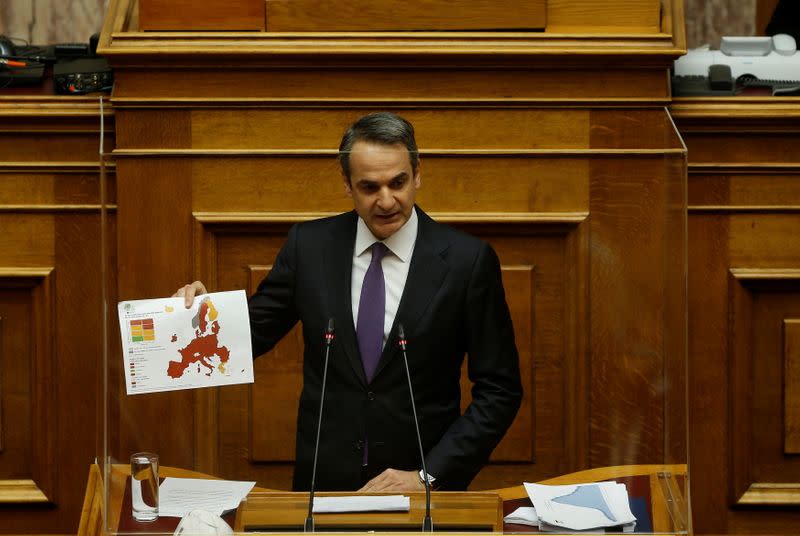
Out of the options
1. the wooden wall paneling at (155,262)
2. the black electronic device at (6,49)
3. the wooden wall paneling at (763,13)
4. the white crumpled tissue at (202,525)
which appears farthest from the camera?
the wooden wall paneling at (763,13)

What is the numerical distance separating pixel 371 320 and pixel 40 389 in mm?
946

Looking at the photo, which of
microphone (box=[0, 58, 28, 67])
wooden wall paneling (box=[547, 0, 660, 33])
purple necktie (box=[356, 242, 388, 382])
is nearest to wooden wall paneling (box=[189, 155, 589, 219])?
purple necktie (box=[356, 242, 388, 382])

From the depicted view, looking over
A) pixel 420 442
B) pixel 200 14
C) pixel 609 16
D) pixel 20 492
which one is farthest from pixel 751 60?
pixel 20 492

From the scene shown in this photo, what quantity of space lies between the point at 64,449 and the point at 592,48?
4.02 feet

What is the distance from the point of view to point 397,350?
6.04ft

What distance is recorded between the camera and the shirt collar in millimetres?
1866

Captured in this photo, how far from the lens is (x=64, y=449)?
2.54 metres

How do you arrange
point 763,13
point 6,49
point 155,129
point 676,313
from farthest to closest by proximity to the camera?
point 763,13 < point 6,49 < point 155,129 < point 676,313

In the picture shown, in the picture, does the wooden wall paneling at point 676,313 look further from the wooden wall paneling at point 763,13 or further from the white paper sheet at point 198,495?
the wooden wall paneling at point 763,13

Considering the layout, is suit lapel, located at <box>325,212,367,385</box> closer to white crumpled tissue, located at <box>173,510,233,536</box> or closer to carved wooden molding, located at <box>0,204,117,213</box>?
white crumpled tissue, located at <box>173,510,233,536</box>

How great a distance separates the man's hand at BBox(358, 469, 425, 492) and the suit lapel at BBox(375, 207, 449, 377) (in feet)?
0.46

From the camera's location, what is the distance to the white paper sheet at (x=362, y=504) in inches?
70.4

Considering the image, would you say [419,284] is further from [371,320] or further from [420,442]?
[420,442]

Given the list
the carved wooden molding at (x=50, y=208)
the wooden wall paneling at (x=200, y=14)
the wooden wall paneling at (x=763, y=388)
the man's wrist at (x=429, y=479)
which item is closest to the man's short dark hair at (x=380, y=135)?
the man's wrist at (x=429, y=479)
